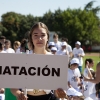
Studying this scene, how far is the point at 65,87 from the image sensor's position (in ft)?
11.2

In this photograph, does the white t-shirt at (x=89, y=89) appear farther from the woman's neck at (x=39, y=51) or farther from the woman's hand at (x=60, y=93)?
the woman's hand at (x=60, y=93)

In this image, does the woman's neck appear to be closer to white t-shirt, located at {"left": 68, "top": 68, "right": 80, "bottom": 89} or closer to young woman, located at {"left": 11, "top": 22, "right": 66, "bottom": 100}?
young woman, located at {"left": 11, "top": 22, "right": 66, "bottom": 100}

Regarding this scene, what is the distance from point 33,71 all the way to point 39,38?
1.08 feet

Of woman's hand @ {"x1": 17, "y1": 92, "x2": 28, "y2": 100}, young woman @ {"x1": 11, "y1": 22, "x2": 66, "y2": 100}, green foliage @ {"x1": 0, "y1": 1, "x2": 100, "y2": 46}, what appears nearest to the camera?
woman's hand @ {"x1": 17, "y1": 92, "x2": 28, "y2": 100}

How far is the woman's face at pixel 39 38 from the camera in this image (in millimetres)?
3583

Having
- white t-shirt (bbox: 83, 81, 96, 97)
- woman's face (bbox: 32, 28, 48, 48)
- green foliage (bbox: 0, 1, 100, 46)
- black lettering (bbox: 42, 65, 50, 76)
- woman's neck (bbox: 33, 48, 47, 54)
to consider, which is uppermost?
green foliage (bbox: 0, 1, 100, 46)

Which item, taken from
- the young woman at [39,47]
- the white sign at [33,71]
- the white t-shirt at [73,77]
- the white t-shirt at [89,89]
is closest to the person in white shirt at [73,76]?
the white t-shirt at [73,77]

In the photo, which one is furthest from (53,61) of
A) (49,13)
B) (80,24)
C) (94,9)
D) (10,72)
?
(49,13)

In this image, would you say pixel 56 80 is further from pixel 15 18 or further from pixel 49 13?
pixel 49 13

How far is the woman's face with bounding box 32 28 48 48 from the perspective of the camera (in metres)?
3.58

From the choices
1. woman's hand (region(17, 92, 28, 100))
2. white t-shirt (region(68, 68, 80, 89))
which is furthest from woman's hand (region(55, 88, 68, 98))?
white t-shirt (region(68, 68, 80, 89))

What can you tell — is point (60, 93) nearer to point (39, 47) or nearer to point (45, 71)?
point (45, 71)

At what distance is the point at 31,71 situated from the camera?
3.43m

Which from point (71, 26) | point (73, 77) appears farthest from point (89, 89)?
point (71, 26)
